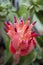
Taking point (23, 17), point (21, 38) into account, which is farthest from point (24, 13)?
point (21, 38)

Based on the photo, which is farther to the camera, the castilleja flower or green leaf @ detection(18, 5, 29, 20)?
green leaf @ detection(18, 5, 29, 20)

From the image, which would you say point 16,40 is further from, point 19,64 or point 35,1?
point 35,1

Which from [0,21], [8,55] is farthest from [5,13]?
[8,55]

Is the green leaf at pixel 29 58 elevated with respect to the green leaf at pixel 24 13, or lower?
lower

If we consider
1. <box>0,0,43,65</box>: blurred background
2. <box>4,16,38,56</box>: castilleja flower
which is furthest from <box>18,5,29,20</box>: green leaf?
<box>4,16,38,56</box>: castilleja flower

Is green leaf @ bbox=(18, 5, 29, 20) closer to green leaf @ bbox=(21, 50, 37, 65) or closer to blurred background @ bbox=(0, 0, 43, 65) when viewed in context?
blurred background @ bbox=(0, 0, 43, 65)

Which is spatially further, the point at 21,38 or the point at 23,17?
the point at 23,17

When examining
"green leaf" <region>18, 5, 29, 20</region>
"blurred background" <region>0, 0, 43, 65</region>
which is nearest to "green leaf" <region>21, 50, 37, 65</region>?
"blurred background" <region>0, 0, 43, 65</region>

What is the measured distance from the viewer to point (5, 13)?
28.9 inches

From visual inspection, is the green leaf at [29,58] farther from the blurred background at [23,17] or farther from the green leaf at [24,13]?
the green leaf at [24,13]

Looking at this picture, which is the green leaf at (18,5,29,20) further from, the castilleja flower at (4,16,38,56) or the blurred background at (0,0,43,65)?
the castilleja flower at (4,16,38,56)

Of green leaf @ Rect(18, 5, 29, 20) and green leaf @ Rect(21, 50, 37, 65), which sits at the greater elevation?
green leaf @ Rect(18, 5, 29, 20)

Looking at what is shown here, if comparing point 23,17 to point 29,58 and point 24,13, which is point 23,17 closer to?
point 24,13

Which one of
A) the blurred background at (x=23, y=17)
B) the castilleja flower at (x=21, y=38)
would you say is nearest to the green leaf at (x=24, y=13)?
the blurred background at (x=23, y=17)
